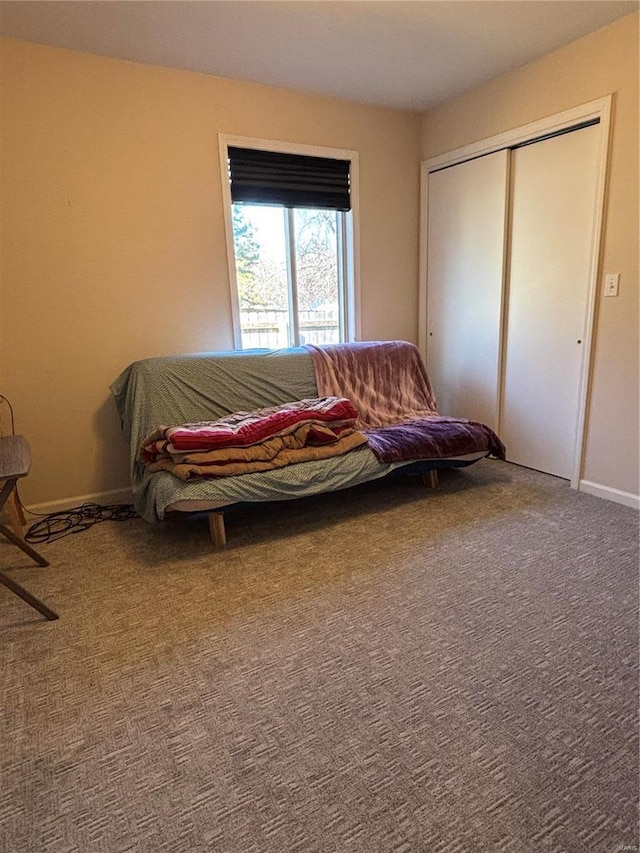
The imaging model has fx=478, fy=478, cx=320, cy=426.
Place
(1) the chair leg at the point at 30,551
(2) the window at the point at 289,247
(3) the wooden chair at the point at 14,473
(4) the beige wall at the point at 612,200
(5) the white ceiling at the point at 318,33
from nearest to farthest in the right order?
1. (3) the wooden chair at the point at 14,473
2. (1) the chair leg at the point at 30,551
3. (5) the white ceiling at the point at 318,33
4. (4) the beige wall at the point at 612,200
5. (2) the window at the point at 289,247

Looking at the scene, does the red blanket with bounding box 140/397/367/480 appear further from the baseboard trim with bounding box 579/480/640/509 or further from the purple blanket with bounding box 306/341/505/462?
the baseboard trim with bounding box 579/480/640/509

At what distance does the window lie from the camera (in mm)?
3045

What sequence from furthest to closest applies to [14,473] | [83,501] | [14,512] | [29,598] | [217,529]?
[83,501] → [14,512] → [217,529] → [29,598] → [14,473]

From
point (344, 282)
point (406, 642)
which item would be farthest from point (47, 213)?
point (406, 642)

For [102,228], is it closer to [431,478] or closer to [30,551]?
[30,551]

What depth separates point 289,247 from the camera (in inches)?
129

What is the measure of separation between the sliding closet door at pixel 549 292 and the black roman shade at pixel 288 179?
1139mm

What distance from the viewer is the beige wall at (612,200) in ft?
7.82

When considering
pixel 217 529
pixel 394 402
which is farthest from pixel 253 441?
pixel 394 402

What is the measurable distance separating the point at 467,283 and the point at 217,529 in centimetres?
244

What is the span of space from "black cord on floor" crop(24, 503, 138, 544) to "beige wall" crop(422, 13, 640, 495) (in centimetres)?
271

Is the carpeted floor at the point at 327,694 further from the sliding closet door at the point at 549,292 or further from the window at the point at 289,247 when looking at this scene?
the window at the point at 289,247

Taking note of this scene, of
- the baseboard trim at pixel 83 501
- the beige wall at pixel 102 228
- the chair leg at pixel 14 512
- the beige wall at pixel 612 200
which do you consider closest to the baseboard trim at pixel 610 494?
the beige wall at pixel 612 200

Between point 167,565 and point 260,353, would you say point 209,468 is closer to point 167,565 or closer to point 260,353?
point 167,565
